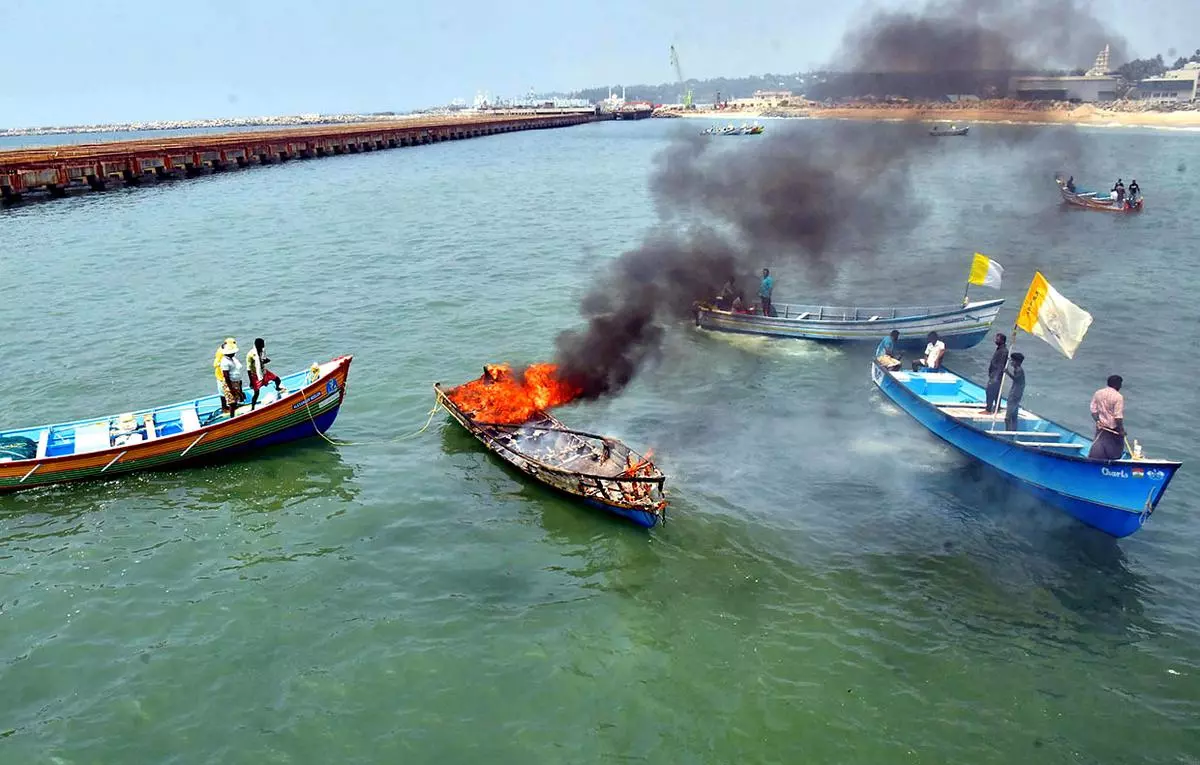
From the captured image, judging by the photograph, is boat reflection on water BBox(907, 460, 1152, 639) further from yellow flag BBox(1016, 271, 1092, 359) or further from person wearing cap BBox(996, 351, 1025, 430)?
yellow flag BBox(1016, 271, 1092, 359)

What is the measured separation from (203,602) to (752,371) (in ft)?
62.1

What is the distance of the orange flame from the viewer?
21.5 metres

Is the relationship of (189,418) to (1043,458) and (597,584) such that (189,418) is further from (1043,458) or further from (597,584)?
(1043,458)

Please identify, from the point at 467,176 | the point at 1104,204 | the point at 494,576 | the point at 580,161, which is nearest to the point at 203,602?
the point at 494,576

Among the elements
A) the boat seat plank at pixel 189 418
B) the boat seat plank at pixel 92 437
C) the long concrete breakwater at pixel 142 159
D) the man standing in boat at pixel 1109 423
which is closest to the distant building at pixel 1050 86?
the man standing in boat at pixel 1109 423

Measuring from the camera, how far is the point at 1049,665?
42.9 feet

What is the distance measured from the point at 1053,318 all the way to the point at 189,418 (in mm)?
23118

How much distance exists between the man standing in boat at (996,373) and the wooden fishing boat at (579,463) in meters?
9.65

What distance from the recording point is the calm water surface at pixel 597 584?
12.0 metres

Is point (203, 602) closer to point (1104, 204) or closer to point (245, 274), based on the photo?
point (245, 274)

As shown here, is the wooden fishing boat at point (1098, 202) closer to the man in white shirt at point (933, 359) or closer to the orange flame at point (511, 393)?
the man in white shirt at point (933, 359)

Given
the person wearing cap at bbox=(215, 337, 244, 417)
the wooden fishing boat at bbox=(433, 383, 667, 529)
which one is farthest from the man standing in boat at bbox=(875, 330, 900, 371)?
the person wearing cap at bbox=(215, 337, 244, 417)

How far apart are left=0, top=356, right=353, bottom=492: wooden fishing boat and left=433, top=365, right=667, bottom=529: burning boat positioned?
3594 millimetres

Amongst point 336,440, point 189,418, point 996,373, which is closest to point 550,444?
point 336,440
